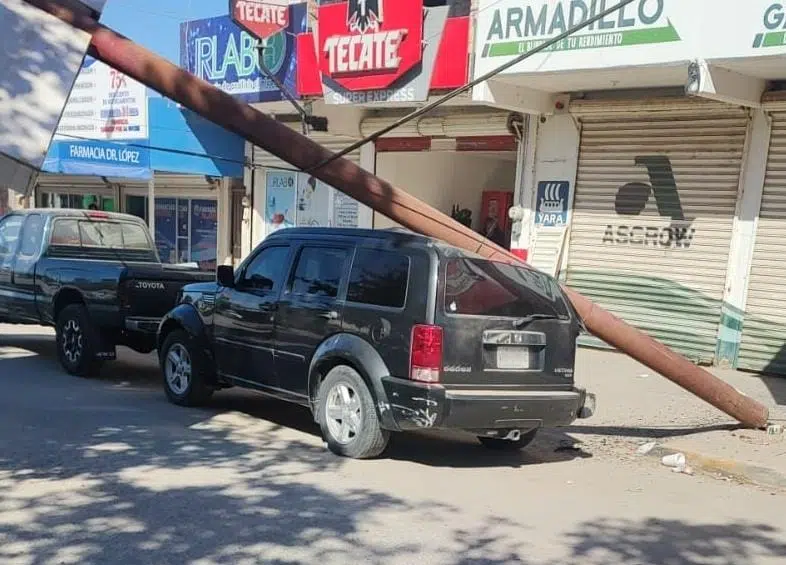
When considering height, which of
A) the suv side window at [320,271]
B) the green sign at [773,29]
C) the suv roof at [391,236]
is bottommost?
the suv side window at [320,271]

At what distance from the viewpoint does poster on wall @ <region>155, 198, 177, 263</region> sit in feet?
69.4

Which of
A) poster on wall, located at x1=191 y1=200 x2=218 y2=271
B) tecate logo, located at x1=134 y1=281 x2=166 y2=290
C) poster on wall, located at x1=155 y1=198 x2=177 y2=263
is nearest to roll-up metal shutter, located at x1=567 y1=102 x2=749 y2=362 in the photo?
tecate logo, located at x1=134 y1=281 x2=166 y2=290

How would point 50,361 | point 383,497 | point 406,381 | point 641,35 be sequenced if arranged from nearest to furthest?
point 383,497 → point 406,381 → point 641,35 → point 50,361

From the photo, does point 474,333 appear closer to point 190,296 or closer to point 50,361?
point 190,296

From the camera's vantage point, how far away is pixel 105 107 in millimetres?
17703

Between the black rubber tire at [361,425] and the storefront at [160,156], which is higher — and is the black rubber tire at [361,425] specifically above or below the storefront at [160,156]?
below

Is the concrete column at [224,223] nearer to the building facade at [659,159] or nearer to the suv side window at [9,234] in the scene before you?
the suv side window at [9,234]

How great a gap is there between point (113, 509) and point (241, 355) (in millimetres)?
2684

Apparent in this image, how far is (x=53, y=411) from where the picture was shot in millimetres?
7727

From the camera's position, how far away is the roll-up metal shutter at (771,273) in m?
10.7

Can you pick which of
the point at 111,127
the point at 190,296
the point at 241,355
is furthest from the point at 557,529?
the point at 111,127

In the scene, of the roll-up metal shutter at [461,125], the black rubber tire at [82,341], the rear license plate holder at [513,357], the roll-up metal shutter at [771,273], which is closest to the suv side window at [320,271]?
the rear license plate holder at [513,357]

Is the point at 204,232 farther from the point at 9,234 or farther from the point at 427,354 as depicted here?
the point at 427,354

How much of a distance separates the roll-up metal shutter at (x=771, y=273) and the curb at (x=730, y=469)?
4.26m
